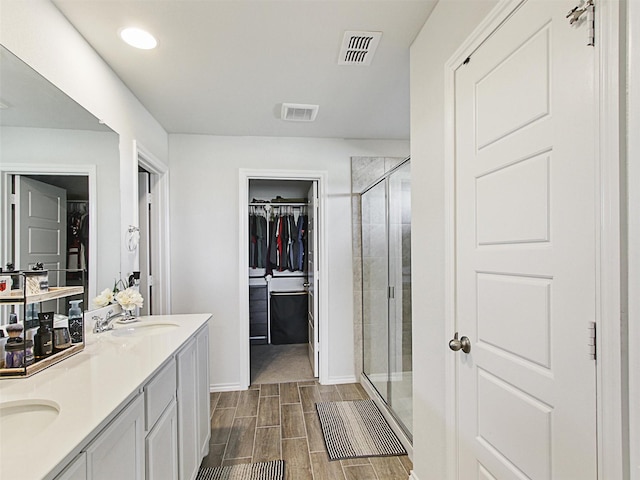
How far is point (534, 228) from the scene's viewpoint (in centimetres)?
100

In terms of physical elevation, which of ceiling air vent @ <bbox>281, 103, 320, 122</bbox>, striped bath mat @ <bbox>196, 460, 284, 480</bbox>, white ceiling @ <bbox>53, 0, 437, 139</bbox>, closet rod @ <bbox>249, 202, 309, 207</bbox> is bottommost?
striped bath mat @ <bbox>196, 460, 284, 480</bbox>

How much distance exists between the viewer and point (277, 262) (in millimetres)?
4832

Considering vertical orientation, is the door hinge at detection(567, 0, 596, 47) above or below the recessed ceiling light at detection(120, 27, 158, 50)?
below

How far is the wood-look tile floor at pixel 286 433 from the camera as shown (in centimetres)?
211

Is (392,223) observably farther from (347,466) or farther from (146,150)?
(146,150)

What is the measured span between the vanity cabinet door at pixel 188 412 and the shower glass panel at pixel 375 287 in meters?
1.55

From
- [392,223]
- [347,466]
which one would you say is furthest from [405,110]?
[347,466]

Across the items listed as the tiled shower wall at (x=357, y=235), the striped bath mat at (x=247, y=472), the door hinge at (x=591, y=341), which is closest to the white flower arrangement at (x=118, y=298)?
the striped bath mat at (x=247, y=472)

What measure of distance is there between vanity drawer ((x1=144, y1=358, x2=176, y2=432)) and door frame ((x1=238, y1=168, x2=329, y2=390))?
5.69 feet

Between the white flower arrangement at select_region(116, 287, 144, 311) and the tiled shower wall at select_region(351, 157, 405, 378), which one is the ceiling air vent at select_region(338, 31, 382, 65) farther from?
the white flower arrangement at select_region(116, 287, 144, 311)

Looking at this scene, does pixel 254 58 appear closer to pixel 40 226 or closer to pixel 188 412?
pixel 40 226

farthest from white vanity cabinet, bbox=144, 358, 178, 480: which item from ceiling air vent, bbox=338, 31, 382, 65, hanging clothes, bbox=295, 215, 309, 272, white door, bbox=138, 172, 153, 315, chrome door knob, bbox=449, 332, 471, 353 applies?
hanging clothes, bbox=295, 215, 309, 272

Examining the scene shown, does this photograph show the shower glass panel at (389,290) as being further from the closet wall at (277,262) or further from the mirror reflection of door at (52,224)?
the mirror reflection of door at (52,224)

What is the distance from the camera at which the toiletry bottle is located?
1.57 m
